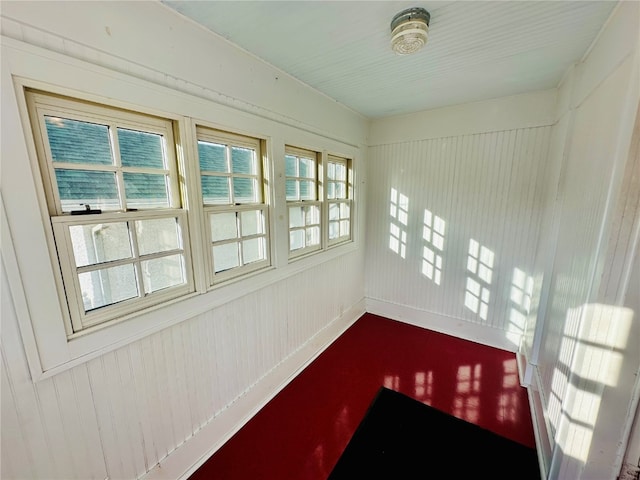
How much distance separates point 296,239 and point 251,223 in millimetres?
597

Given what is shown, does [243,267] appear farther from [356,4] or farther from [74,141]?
[356,4]

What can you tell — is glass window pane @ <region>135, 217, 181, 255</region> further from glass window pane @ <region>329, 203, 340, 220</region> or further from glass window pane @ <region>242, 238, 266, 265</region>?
glass window pane @ <region>329, 203, 340, 220</region>

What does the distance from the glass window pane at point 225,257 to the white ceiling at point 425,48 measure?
1.29 meters

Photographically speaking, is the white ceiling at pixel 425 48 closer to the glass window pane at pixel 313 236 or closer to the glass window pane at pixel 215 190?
the glass window pane at pixel 215 190

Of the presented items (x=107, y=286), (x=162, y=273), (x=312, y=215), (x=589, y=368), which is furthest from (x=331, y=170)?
(x=589, y=368)

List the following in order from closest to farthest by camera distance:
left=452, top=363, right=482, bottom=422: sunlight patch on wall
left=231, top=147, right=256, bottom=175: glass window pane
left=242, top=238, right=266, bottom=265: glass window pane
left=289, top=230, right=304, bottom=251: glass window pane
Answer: left=231, top=147, right=256, bottom=175: glass window pane, left=242, top=238, right=266, bottom=265: glass window pane, left=452, top=363, right=482, bottom=422: sunlight patch on wall, left=289, top=230, right=304, bottom=251: glass window pane

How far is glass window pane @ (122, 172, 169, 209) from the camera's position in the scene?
128 cm

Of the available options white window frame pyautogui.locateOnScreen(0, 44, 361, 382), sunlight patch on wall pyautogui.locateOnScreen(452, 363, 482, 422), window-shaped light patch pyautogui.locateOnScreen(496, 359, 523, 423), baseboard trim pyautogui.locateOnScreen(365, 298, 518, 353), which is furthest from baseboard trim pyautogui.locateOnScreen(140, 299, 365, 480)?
window-shaped light patch pyautogui.locateOnScreen(496, 359, 523, 423)

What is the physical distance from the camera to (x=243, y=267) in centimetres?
187

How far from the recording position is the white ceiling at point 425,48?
1.27 metres

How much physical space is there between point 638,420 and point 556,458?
50 cm

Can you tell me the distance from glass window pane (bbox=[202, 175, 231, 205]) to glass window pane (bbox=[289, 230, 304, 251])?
0.75 metres

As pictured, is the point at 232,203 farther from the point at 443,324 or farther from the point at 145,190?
the point at 443,324

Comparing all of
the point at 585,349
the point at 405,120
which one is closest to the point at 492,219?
the point at 405,120
